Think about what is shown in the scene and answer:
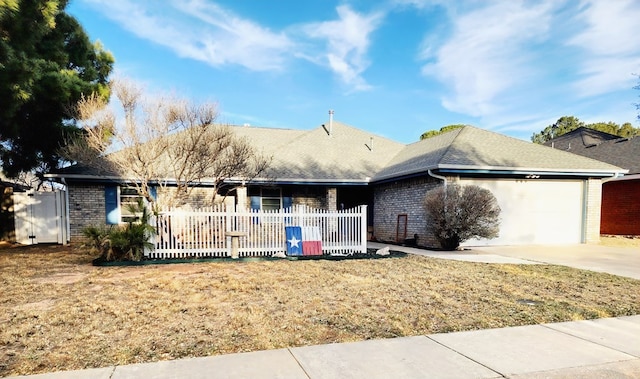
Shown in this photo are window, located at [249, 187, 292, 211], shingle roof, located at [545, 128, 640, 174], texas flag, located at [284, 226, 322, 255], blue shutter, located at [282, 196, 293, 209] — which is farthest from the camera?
shingle roof, located at [545, 128, 640, 174]

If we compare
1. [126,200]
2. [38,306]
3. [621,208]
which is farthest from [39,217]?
[621,208]

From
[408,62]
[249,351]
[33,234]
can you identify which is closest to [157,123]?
[33,234]

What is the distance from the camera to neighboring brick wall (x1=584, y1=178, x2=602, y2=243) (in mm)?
12648

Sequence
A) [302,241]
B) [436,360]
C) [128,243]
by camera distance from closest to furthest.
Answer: [436,360] < [128,243] < [302,241]

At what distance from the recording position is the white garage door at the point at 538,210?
477 inches

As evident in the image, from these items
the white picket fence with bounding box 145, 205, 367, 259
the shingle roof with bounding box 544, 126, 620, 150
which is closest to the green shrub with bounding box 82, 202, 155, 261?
the white picket fence with bounding box 145, 205, 367, 259

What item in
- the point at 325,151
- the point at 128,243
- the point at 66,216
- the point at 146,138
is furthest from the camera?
the point at 325,151

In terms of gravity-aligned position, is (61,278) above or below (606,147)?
below

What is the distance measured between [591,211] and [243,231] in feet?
40.2

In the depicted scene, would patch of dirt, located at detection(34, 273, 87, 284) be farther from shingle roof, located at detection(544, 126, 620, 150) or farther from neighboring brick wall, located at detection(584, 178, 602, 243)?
shingle roof, located at detection(544, 126, 620, 150)

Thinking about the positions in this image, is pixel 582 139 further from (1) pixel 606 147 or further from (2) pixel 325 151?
(2) pixel 325 151

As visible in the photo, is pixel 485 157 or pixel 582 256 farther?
pixel 485 157

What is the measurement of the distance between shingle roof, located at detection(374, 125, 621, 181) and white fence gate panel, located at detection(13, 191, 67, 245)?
38.6 ft

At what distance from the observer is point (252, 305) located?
4.68 meters
